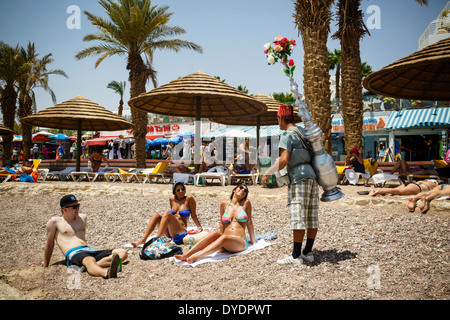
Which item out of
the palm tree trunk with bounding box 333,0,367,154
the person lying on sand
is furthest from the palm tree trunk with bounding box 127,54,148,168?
the person lying on sand

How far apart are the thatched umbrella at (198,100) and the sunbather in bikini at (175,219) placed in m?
4.84

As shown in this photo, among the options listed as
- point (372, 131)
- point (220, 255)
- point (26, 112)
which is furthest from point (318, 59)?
point (26, 112)

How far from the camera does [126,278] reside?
3717mm

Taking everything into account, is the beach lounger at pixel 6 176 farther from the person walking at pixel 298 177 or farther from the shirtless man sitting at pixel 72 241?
the person walking at pixel 298 177

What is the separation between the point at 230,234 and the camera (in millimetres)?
4203

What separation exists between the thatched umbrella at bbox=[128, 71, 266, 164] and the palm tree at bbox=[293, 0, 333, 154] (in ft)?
6.48

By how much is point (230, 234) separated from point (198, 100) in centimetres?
708

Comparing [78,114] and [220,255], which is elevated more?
[78,114]

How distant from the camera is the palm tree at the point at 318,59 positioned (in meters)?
8.92

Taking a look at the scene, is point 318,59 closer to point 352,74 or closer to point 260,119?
point 352,74

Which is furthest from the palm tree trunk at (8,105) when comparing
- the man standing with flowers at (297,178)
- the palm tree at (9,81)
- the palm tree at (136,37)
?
the man standing with flowers at (297,178)

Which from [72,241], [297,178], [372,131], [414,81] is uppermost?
[414,81]

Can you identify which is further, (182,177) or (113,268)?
(182,177)

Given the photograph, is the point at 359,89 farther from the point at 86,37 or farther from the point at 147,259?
the point at 86,37
